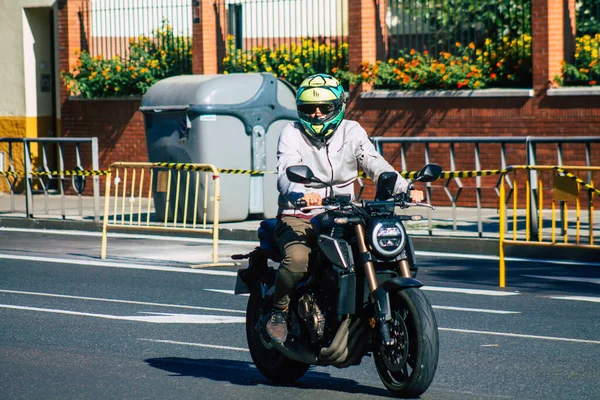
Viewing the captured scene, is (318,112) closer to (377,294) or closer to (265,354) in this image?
(377,294)

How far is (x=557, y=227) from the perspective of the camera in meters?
13.6

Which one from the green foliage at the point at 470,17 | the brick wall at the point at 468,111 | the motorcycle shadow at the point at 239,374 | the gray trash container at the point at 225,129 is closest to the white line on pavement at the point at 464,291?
Result: the motorcycle shadow at the point at 239,374

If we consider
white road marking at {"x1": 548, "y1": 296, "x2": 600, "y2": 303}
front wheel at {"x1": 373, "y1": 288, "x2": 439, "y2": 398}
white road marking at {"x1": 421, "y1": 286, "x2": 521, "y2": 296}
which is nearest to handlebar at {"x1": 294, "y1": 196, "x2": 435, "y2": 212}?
front wheel at {"x1": 373, "y1": 288, "x2": 439, "y2": 398}

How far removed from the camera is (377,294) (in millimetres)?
6168

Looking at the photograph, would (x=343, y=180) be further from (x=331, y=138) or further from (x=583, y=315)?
(x=583, y=315)

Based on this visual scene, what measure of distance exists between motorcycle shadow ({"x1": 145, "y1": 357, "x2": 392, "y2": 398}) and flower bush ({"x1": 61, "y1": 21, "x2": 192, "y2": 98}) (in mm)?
15804

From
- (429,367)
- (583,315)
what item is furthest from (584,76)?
(429,367)

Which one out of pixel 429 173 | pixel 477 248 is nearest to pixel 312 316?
pixel 429 173

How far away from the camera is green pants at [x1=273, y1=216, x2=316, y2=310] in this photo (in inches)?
259

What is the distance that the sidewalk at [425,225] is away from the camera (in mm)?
14367

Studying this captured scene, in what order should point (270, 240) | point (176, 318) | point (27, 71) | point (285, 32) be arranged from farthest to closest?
1. point (27, 71)
2. point (285, 32)
3. point (176, 318)
4. point (270, 240)

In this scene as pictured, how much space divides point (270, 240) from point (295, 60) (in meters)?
15.1

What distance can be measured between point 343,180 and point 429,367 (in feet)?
4.17

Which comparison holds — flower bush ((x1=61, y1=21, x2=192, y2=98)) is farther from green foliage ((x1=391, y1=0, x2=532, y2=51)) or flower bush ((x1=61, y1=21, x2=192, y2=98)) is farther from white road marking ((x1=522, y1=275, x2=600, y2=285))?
white road marking ((x1=522, y1=275, x2=600, y2=285))
